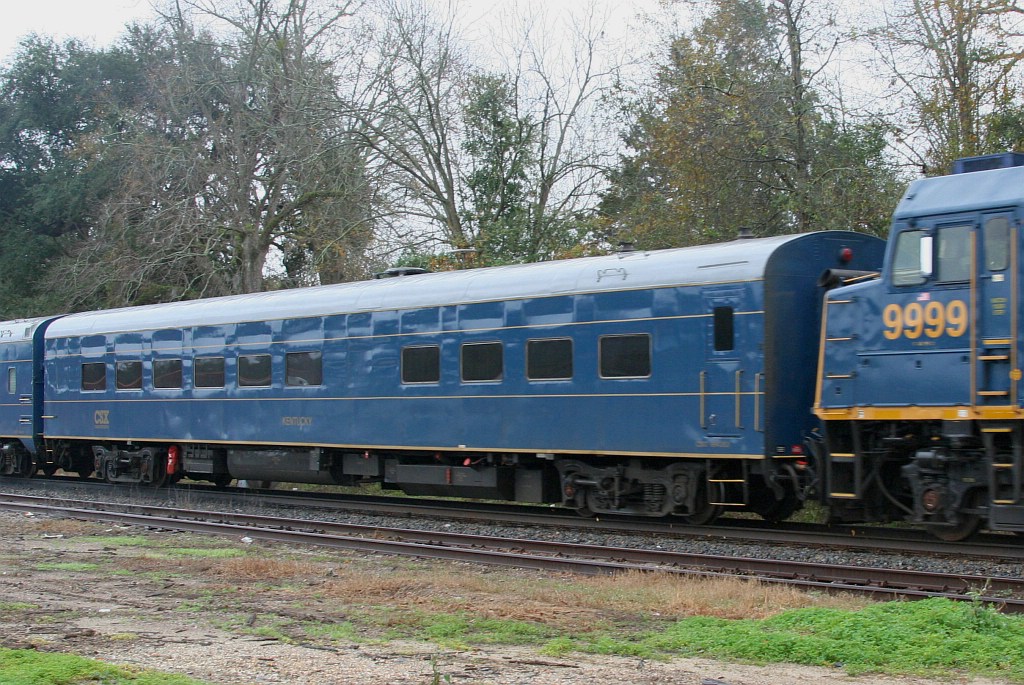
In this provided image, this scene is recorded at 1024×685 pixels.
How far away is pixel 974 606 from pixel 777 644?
1788mm

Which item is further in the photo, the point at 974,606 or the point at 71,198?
the point at 71,198

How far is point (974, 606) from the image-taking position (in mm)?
8383

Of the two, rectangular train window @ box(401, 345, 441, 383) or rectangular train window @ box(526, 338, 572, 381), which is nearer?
rectangular train window @ box(526, 338, 572, 381)

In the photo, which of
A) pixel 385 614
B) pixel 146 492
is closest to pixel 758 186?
pixel 146 492

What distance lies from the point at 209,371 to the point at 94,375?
3898 mm

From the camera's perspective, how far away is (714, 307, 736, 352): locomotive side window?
538 inches

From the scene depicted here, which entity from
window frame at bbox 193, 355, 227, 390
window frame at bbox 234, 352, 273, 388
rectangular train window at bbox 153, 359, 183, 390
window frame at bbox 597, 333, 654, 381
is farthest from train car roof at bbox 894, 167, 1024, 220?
rectangular train window at bbox 153, 359, 183, 390

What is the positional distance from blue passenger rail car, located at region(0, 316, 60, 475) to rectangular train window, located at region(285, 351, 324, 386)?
28.6 ft

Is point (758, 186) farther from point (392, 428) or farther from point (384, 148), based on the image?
point (384, 148)

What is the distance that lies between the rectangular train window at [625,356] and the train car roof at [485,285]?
689 mm

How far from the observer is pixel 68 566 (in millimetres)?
12234

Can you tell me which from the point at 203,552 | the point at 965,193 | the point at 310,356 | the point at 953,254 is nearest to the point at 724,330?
the point at 953,254

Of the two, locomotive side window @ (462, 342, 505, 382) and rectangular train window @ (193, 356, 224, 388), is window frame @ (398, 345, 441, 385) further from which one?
rectangular train window @ (193, 356, 224, 388)

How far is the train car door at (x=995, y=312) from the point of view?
11297mm
